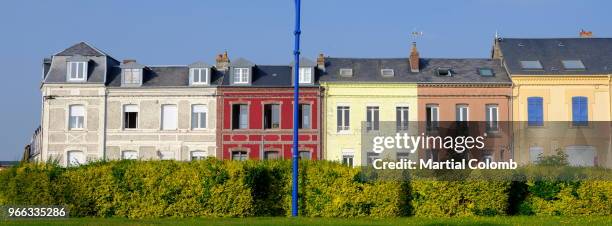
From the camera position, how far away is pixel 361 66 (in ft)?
157

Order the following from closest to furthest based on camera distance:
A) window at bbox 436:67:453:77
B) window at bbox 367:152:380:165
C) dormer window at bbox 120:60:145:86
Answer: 1. window at bbox 367:152:380:165
2. dormer window at bbox 120:60:145:86
3. window at bbox 436:67:453:77

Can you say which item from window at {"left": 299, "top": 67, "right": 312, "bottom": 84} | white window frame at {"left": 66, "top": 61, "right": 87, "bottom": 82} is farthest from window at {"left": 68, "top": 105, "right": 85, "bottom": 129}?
window at {"left": 299, "top": 67, "right": 312, "bottom": 84}

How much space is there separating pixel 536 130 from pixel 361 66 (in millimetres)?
10863

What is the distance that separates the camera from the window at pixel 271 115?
45.8 m

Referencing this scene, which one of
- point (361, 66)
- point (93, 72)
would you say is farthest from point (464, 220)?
point (93, 72)

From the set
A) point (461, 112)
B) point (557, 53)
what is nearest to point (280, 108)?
point (461, 112)

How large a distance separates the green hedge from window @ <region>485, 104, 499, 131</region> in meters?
19.8

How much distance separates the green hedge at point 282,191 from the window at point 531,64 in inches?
839

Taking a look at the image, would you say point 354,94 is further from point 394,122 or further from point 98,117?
point 98,117

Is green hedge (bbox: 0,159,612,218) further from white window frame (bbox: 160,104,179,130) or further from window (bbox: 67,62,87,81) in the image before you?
window (bbox: 67,62,87,81)

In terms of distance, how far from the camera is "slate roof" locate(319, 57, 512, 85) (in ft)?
151

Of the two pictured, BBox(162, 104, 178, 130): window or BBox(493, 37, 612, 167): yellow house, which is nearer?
BBox(493, 37, 612, 167): yellow house

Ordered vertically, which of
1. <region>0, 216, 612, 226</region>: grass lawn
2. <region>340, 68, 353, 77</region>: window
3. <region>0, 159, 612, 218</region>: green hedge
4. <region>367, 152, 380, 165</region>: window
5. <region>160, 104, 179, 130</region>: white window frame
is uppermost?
<region>340, 68, 353, 77</region>: window

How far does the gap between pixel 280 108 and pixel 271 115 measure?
28.1 inches
